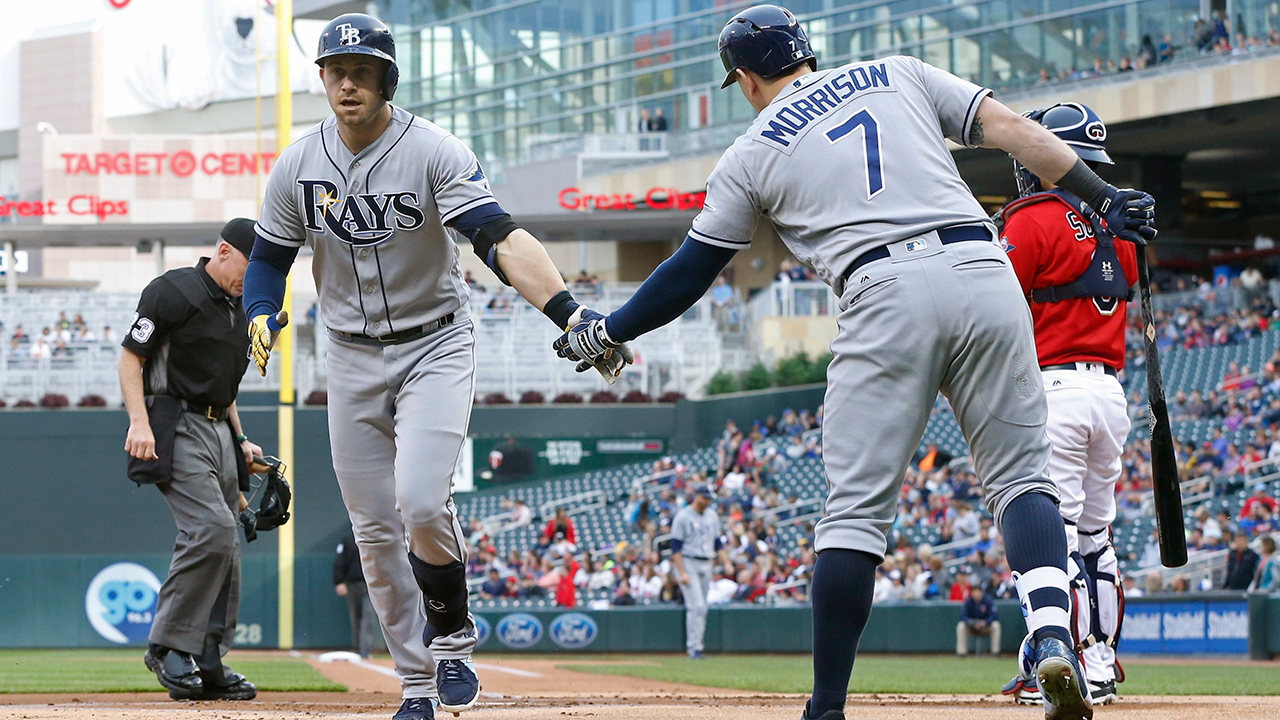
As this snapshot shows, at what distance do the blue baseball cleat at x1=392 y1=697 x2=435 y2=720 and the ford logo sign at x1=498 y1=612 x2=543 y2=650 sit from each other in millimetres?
13242

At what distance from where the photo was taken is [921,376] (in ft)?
12.8

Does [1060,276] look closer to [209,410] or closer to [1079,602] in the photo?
[1079,602]

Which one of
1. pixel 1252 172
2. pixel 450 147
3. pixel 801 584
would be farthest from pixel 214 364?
pixel 1252 172

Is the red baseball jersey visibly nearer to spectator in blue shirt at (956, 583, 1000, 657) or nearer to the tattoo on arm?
the tattoo on arm

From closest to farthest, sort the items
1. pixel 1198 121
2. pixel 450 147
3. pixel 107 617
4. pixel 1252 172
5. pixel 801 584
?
pixel 450 147
pixel 801 584
pixel 107 617
pixel 1198 121
pixel 1252 172

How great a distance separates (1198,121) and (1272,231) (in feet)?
32.1

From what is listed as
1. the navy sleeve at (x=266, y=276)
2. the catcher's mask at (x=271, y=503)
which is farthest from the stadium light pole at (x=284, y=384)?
the navy sleeve at (x=266, y=276)

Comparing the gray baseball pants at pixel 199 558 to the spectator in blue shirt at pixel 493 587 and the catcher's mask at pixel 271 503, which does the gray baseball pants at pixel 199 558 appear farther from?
the spectator in blue shirt at pixel 493 587

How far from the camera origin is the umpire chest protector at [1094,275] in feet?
19.1

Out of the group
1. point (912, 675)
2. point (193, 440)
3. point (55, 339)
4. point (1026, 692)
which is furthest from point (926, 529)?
point (55, 339)

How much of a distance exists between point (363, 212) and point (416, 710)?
1.68 meters

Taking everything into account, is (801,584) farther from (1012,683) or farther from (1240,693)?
(1012,683)

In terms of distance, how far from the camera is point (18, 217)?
149ft

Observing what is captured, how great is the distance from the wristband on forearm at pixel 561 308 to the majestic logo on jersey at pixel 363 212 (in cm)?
57
